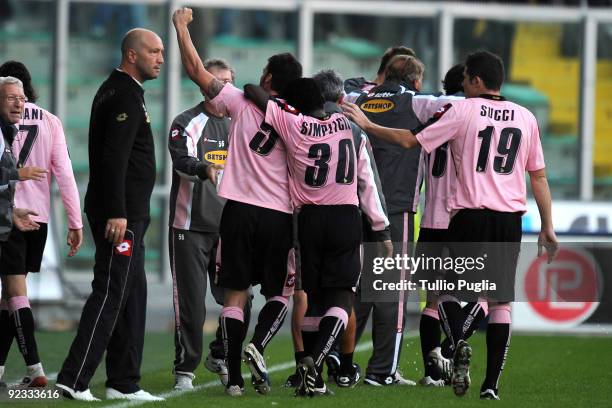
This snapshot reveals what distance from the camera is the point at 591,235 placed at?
55.3 feet

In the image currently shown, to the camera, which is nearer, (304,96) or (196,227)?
(304,96)

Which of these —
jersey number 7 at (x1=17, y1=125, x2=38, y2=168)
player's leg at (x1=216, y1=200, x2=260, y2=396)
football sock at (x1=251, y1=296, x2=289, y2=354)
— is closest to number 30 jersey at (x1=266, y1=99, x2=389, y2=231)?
player's leg at (x1=216, y1=200, x2=260, y2=396)

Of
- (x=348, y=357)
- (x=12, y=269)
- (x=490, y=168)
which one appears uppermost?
(x=490, y=168)

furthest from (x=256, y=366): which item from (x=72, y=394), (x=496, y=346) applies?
(x=496, y=346)

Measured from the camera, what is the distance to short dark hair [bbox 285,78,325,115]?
909 centimetres

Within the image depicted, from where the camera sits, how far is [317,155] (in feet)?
29.8

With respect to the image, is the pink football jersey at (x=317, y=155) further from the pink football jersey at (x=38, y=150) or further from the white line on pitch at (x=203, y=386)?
the pink football jersey at (x=38, y=150)

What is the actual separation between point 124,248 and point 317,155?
133 centimetres

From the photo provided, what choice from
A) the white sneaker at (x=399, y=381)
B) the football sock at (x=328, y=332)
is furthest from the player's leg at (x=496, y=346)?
the white sneaker at (x=399, y=381)

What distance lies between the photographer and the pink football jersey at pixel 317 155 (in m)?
8.99

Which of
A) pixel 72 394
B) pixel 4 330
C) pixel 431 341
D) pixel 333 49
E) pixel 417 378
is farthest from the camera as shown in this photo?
pixel 333 49

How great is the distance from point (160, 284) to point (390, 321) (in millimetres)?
13746

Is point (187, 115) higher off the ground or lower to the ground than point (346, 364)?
higher

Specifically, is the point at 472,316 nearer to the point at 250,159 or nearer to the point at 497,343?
the point at 497,343
